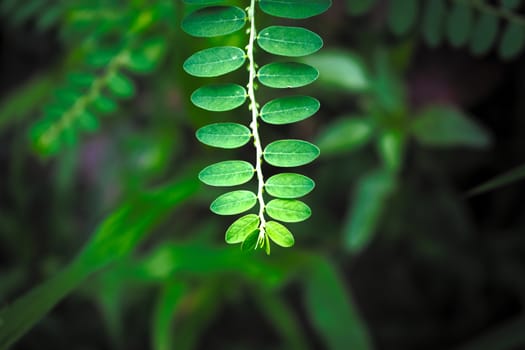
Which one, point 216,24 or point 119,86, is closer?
point 216,24

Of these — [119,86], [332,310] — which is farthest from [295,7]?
[332,310]

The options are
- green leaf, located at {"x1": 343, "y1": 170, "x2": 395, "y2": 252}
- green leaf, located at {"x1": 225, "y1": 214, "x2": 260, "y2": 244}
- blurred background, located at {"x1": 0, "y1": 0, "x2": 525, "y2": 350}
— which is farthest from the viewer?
green leaf, located at {"x1": 343, "y1": 170, "x2": 395, "y2": 252}

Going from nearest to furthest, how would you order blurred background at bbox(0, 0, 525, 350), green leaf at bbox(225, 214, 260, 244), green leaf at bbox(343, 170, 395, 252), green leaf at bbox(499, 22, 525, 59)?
green leaf at bbox(225, 214, 260, 244) < green leaf at bbox(499, 22, 525, 59) < blurred background at bbox(0, 0, 525, 350) < green leaf at bbox(343, 170, 395, 252)

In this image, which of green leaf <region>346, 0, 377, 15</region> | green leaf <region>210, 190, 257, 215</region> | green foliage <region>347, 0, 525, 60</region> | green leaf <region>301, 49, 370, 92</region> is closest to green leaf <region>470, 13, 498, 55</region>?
green foliage <region>347, 0, 525, 60</region>

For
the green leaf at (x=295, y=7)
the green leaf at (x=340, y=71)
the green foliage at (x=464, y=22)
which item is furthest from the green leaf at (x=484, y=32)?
the green leaf at (x=295, y=7)

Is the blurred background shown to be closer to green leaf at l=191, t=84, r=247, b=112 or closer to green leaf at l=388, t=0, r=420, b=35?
green leaf at l=388, t=0, r=420, b=35

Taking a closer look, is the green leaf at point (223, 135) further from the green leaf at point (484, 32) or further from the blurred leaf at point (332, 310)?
the blurred leaf at point (332, 310)

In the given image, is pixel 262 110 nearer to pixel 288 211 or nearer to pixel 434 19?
pixel 288 211
